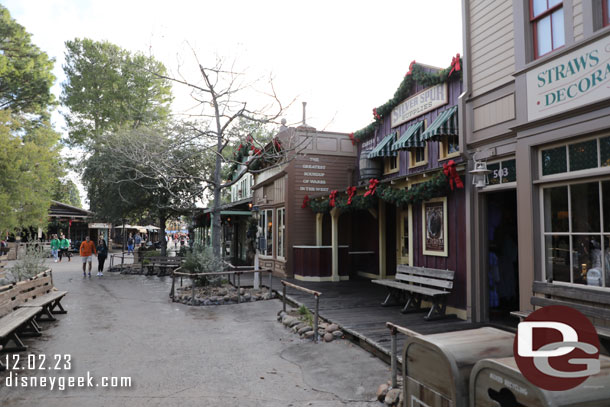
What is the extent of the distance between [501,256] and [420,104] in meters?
3.89

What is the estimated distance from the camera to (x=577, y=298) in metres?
4.66

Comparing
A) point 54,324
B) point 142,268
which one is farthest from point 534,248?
point 142,268

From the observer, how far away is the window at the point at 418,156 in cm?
921

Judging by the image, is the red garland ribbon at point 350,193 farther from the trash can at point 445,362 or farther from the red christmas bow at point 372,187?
the trash can at point 445,362

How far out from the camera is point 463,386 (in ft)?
8.90

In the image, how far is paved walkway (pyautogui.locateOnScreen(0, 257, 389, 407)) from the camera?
4.32 metres

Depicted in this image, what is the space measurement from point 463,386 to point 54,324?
787 centimetres

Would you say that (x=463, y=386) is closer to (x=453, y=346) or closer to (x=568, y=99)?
(x=453, y=346)

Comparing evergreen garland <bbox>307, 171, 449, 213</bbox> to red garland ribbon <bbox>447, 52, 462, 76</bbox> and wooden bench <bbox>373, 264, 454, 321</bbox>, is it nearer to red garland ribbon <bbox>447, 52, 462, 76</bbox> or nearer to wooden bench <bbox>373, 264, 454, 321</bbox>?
wooden bench <bbox>373, 264, 454, 321</bbox>

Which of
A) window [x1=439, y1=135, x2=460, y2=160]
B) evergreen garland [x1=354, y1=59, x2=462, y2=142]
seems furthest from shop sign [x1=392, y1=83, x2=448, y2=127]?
window [x1=439, y1=135, x2=460, y2=160]

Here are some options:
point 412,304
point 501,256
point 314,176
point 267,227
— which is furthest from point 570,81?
point 267,227

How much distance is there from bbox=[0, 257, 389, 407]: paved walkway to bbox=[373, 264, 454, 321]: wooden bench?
1.97 metres

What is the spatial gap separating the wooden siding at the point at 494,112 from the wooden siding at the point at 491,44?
0.29m

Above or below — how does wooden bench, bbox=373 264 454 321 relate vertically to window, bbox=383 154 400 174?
below
